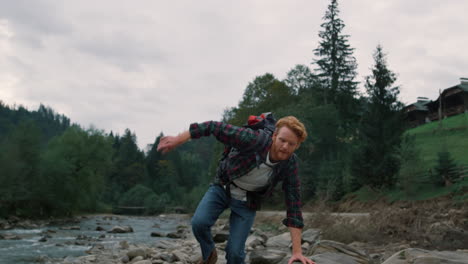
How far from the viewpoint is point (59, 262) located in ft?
32.3

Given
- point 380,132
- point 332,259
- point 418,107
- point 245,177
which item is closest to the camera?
point 245,177

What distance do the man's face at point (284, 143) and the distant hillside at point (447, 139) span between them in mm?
19666

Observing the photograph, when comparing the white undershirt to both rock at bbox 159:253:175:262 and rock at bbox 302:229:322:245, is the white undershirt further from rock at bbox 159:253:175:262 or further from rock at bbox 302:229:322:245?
rock at bbox 302:229:322:245

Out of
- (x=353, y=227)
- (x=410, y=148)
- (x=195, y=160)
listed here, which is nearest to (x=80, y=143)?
(x=410, y=148)

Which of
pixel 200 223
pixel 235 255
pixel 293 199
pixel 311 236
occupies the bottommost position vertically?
pixel 311 236

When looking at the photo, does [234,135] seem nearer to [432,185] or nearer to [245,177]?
[245,177]

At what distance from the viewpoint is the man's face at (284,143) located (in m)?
3.84

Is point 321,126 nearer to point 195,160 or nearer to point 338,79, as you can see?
point 338,79

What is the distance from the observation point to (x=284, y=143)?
384 centimetres

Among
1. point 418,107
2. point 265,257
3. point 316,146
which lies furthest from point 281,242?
point 418,107

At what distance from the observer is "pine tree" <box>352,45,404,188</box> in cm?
2320

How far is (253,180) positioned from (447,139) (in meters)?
30.6

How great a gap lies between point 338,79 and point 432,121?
11.5m

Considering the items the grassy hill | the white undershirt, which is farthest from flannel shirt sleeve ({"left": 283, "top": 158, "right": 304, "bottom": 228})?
the grassy hill
